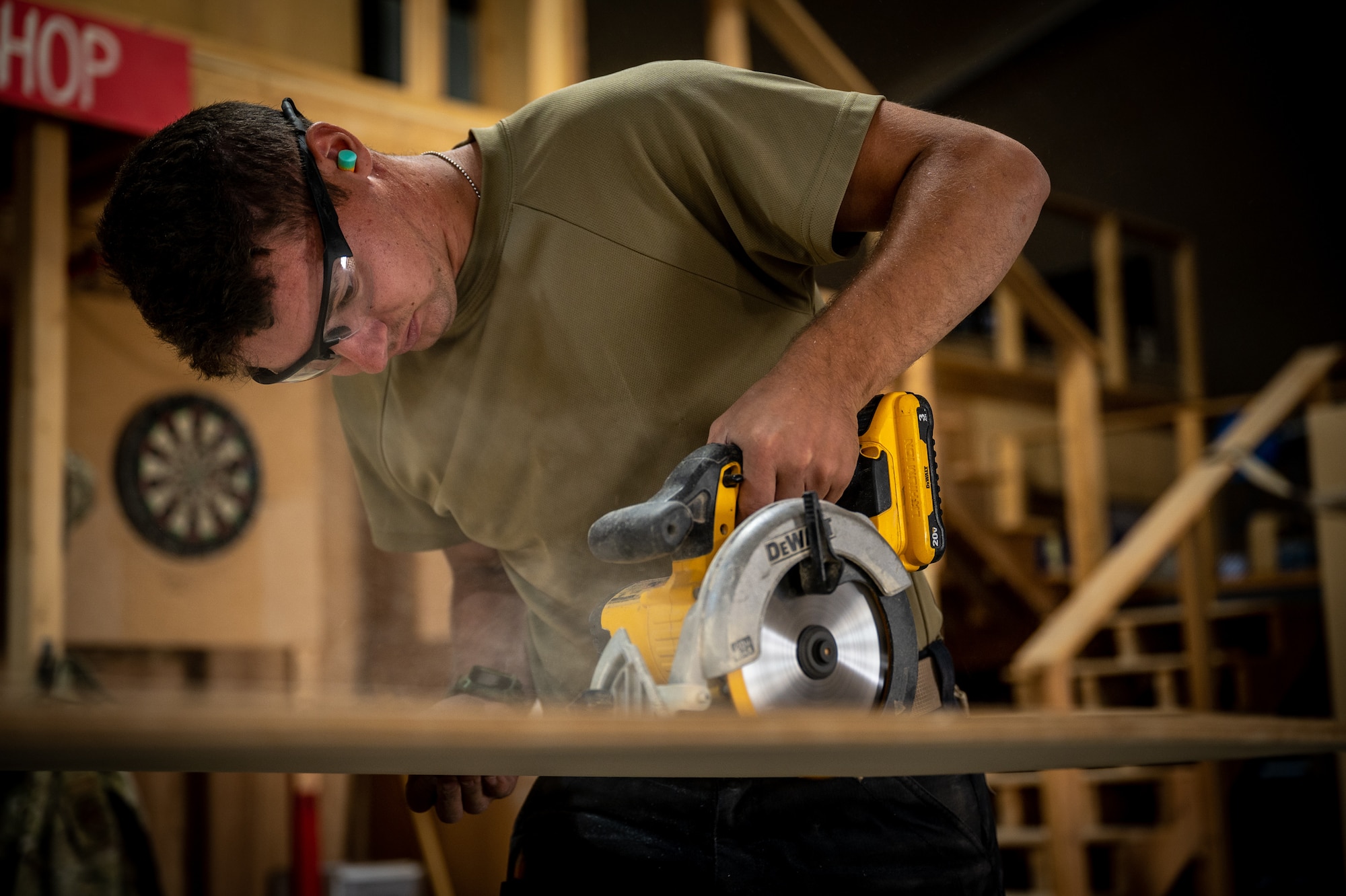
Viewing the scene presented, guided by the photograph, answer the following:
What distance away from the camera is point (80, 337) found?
10.1 ft

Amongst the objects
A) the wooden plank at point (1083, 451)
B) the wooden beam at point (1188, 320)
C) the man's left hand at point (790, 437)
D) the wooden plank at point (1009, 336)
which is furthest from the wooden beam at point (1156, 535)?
the man's left hand at point (790, 437)

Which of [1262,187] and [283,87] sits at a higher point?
[1262,187]

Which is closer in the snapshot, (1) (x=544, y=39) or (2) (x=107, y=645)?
(1) (x=544, y=39)

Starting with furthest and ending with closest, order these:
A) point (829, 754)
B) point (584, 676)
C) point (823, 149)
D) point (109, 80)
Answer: point (109, 80)
point (584, 676)
point (823, 149)
point (829, 754)

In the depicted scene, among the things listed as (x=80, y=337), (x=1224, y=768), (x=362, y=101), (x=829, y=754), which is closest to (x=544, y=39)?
(x=362, y=101)

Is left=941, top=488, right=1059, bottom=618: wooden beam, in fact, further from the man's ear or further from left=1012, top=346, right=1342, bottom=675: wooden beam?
the man's ear

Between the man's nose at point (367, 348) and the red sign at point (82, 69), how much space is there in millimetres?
1457

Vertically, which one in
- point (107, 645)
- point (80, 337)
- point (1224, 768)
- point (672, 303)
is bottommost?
point (1224, 768)

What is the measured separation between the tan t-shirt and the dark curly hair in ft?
0.55

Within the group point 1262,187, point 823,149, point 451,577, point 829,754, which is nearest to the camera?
point 829,754

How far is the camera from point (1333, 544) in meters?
2.98

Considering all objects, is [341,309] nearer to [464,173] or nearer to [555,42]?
[464,173]

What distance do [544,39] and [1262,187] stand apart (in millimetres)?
2511

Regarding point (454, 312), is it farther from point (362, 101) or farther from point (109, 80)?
point (109, 80)
